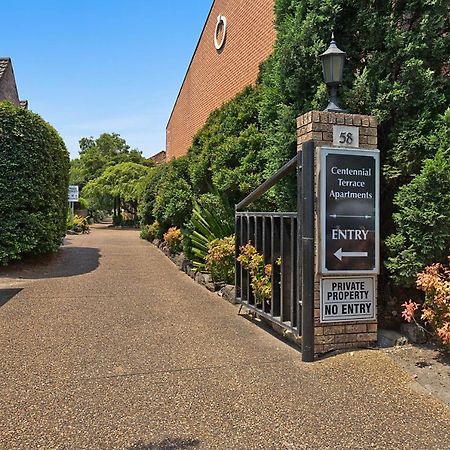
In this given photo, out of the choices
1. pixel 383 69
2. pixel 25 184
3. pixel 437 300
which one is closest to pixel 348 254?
pixel 437 300

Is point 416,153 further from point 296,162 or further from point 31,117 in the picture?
point 31,117

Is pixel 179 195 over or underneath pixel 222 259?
over

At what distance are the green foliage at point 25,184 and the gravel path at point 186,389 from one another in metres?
3.30

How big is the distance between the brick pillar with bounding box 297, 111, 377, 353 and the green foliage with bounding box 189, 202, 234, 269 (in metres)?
3.73

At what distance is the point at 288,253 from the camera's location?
4.89m

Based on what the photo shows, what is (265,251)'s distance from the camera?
5402mm

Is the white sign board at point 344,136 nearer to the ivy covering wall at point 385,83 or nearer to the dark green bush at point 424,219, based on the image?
the ivy covering wall at point 385,83

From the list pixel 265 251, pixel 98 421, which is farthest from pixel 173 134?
pixel 98 421

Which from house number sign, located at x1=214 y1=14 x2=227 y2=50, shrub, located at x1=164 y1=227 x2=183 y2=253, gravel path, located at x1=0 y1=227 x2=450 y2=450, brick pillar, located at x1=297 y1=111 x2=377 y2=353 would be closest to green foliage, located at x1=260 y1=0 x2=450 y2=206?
brick pillar, located at x1=297 y1=111 x2=377 y2=353

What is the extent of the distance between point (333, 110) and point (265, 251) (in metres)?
1.89

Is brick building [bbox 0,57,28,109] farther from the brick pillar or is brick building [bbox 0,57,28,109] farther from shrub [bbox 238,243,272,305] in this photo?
the brick pillar

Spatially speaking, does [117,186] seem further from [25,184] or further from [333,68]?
[333,68]

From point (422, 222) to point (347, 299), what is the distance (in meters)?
0.99

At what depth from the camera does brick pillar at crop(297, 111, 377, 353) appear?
4141 millimetres
